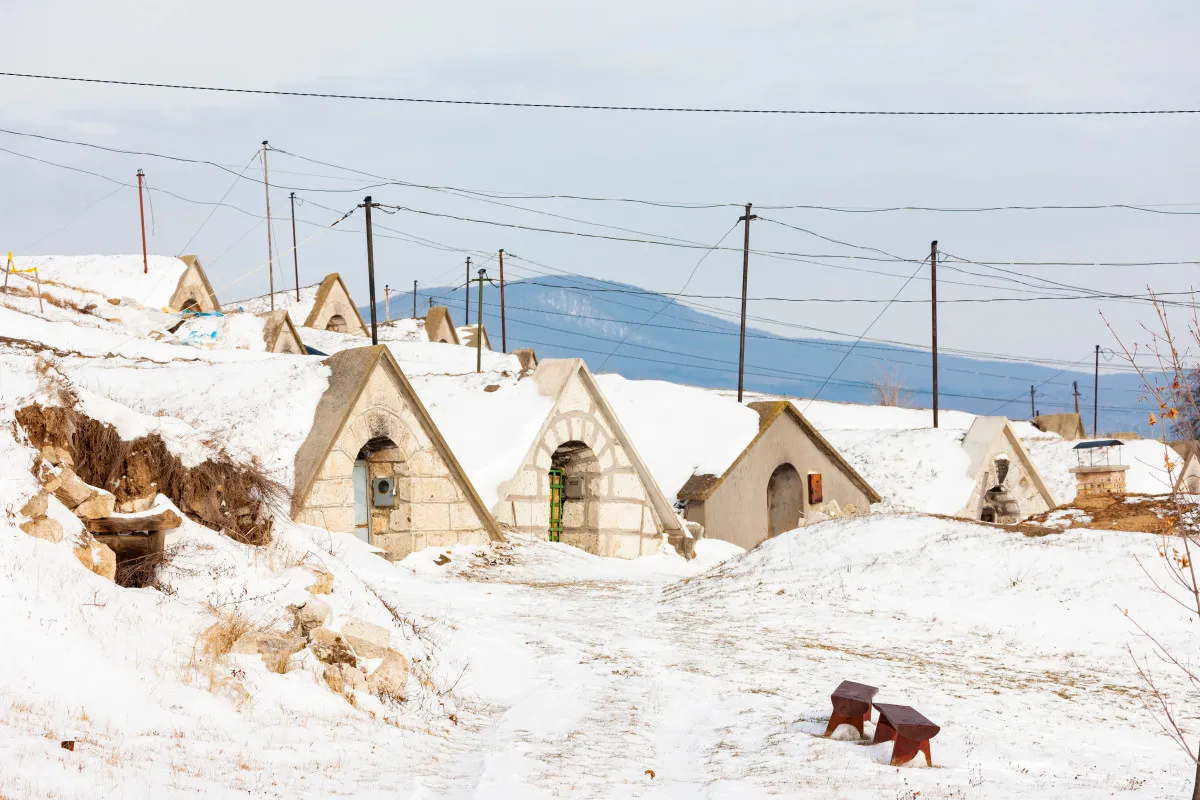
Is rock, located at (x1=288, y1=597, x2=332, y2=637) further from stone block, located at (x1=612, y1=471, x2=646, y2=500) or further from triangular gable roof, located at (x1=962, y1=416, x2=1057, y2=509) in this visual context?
triangular gable roof, located at (x1=962, y1=416, x2=1057, y2=509)

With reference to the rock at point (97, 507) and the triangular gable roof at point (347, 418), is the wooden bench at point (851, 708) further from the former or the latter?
the triangular gable roof at point (347, 418)

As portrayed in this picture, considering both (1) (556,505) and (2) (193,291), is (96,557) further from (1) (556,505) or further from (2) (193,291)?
(2) (193,291)

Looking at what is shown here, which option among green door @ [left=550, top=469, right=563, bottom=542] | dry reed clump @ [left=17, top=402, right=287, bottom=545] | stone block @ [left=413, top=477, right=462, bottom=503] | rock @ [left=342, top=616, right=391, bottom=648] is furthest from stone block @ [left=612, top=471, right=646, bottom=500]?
rock @ [left=342, top=616, right=391, bottom=648]

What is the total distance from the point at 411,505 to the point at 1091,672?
11.6 metres

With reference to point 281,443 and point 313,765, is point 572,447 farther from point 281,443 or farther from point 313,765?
point 313,765

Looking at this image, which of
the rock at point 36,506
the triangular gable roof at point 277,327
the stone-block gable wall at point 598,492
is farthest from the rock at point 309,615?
the triangular gable roof at point 277,327

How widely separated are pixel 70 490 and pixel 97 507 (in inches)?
10.9

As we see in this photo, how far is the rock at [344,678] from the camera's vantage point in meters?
8.99

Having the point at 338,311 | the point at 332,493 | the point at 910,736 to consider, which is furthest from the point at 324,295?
the point at 910,736

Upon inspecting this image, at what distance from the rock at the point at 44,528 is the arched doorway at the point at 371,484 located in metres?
10.8

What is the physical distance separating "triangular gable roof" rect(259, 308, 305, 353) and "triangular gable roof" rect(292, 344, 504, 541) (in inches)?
609

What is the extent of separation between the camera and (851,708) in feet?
28.5

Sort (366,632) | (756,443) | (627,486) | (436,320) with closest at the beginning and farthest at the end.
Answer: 1. (366,632)
2. (627,486)
3. (756,443)
4. (436,320)

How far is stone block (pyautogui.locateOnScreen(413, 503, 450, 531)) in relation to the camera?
19.8m
